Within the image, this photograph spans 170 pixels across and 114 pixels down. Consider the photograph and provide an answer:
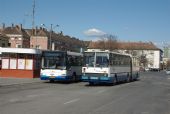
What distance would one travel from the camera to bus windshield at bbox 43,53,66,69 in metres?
36.1

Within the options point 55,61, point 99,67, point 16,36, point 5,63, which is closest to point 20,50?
point 5,63

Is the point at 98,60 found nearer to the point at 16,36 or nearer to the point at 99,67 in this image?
the point at 99,67

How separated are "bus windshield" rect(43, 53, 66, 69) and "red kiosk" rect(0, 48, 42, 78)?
7.16 m

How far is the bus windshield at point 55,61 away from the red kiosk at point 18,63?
7.16 m

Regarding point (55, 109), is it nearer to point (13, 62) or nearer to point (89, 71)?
point (89, 71)

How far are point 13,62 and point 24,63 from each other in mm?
1164

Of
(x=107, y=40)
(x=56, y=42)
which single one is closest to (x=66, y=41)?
(x=56, y=42)

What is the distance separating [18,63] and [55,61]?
895 cm

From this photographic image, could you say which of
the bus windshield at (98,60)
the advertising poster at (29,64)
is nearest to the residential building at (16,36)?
the advertising poster at (29,64)

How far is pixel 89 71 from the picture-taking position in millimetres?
32562

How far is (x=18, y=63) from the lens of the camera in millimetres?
44125

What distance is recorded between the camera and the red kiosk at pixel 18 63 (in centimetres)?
4372

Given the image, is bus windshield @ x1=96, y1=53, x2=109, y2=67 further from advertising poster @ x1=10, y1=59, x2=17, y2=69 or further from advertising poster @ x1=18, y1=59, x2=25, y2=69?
advertising poster @ x1=10, y1=59, x2=17, y2=69

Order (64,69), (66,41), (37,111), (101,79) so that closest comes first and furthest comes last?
(37,111), (101,79), (64,69), (66,41)
